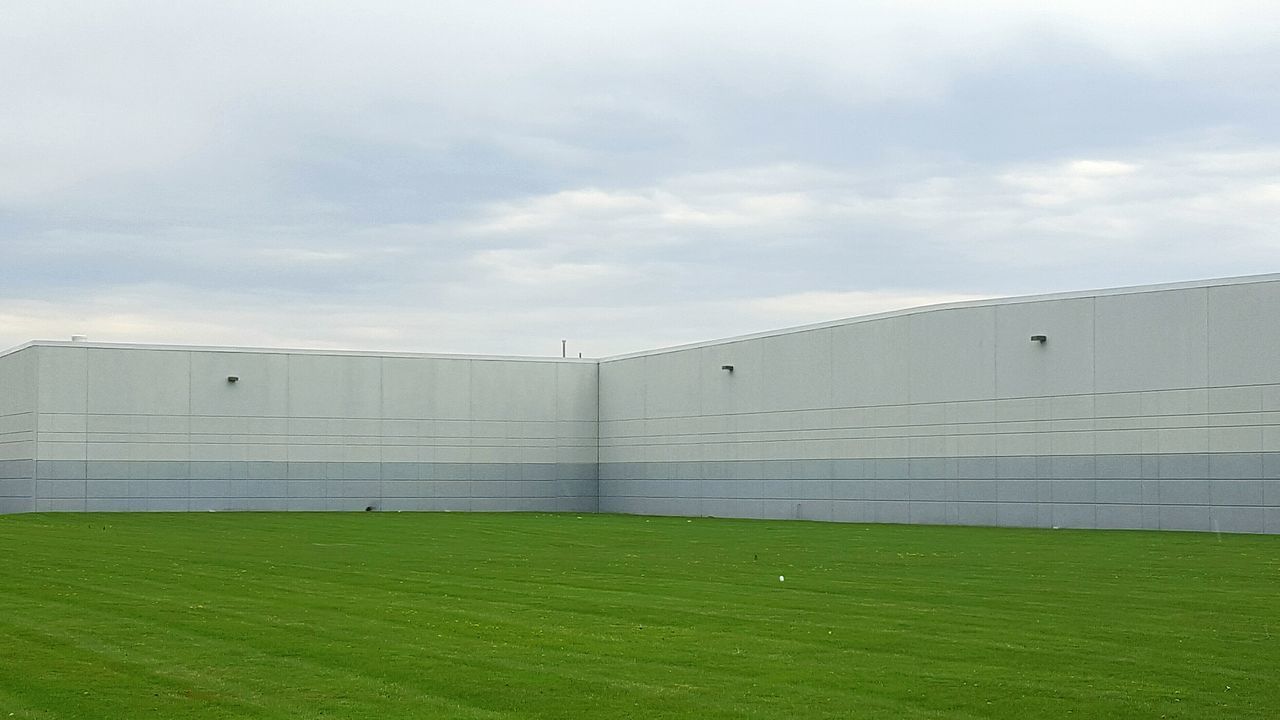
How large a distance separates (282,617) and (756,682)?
6.04 meters

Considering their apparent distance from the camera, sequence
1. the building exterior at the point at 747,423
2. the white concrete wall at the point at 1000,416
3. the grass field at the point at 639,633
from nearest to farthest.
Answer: the grass field at the point at 639,633, the white concrete wall at the point at 1000,416, the building exterior at the point at 747,423

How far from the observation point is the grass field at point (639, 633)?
1095 centimetres

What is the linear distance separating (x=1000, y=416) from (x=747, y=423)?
10.2m

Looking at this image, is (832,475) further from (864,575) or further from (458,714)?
(458,714)

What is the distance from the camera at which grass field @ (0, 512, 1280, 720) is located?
431 inches

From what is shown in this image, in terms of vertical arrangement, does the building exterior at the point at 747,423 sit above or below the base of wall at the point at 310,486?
above

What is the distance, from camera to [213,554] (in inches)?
1016

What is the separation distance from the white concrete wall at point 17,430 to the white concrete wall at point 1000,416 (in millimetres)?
19629

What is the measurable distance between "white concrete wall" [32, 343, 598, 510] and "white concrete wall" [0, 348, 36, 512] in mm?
546

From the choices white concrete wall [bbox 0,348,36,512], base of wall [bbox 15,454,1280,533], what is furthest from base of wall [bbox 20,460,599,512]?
white concrete wall [bbox 0,348,36,512]

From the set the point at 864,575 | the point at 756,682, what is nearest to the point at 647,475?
the point at 864,575

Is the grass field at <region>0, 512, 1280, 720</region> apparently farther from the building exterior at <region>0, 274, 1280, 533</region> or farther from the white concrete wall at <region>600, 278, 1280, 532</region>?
the building exterior at <region>0, 274, 1280, 533</region>

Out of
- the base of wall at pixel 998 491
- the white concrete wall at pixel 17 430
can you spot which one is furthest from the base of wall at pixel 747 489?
the white concrete wall at pixel 17 430

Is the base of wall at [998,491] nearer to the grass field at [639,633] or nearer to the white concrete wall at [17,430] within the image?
the grass field at [639,633]
